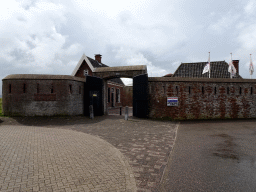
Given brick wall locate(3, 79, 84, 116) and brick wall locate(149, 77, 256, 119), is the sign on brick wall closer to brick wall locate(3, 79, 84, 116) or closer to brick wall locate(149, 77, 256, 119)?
brick wall locate(149, 77, 256, 119)

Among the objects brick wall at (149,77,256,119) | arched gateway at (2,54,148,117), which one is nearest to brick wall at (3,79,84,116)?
arched gateway at (2,54,148,117)

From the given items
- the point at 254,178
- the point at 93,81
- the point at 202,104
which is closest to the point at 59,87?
the point at 93,81

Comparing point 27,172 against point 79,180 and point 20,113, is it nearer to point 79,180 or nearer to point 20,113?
point 79,180

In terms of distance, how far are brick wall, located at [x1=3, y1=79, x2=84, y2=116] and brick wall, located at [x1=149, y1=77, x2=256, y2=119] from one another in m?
7.30

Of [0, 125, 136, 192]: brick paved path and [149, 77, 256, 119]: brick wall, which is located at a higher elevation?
[149, 77, 256, 119]: brick wall

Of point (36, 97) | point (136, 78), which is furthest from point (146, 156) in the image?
point (36, 97)

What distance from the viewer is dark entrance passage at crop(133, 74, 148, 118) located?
1416cm

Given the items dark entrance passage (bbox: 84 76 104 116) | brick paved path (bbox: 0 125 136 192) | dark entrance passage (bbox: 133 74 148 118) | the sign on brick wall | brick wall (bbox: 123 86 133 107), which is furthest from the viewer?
brick wall (bbox: 123 86 133 107)

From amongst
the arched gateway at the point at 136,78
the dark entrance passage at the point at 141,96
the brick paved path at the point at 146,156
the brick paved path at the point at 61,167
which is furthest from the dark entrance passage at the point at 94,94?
the brick paved path at the point at 61,167

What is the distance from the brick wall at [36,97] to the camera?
1352 centimetres

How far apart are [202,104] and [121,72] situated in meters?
7.58

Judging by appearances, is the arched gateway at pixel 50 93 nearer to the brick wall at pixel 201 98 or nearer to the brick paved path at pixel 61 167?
the brick wall at pixel 201 98

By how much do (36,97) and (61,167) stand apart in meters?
11.0

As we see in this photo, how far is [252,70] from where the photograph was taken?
19.2 meters
